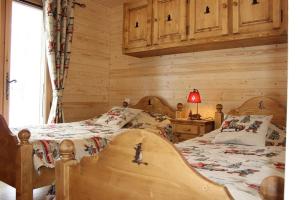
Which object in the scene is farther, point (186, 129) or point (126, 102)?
point (126, 102)

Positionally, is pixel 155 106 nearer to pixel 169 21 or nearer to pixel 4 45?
pixel 169 21

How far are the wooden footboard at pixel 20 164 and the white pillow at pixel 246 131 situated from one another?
1.54 m

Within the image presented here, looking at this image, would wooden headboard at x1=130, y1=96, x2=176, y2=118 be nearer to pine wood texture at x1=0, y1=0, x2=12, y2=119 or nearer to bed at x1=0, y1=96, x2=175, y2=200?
bed at x1=0, y1=96, x2=175, y2=200

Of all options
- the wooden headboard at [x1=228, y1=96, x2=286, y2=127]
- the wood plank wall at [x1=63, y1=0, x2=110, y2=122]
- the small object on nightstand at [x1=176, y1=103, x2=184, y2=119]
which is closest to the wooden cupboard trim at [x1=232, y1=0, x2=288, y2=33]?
the wooden headboard at [x1=228, y1=96, x2=286, y2=127]

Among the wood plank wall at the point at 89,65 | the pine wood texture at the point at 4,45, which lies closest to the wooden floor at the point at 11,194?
the pine wood texture at the point at 4,45

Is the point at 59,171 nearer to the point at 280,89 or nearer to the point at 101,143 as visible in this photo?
the point at 101,143

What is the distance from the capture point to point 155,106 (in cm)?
387

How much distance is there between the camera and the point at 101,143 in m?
2.38

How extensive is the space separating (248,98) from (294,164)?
2.76 meters

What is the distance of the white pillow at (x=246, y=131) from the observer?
229 centimetres

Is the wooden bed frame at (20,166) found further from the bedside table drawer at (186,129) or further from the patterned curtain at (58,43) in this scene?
the bedside table drawer at (186,129)

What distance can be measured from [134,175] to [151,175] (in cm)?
8

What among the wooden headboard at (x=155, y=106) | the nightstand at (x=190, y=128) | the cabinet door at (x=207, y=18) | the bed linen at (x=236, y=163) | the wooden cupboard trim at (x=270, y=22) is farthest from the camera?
the wooden headboard at (x=155, y=106)

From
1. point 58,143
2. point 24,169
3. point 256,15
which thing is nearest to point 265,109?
point 256,15
